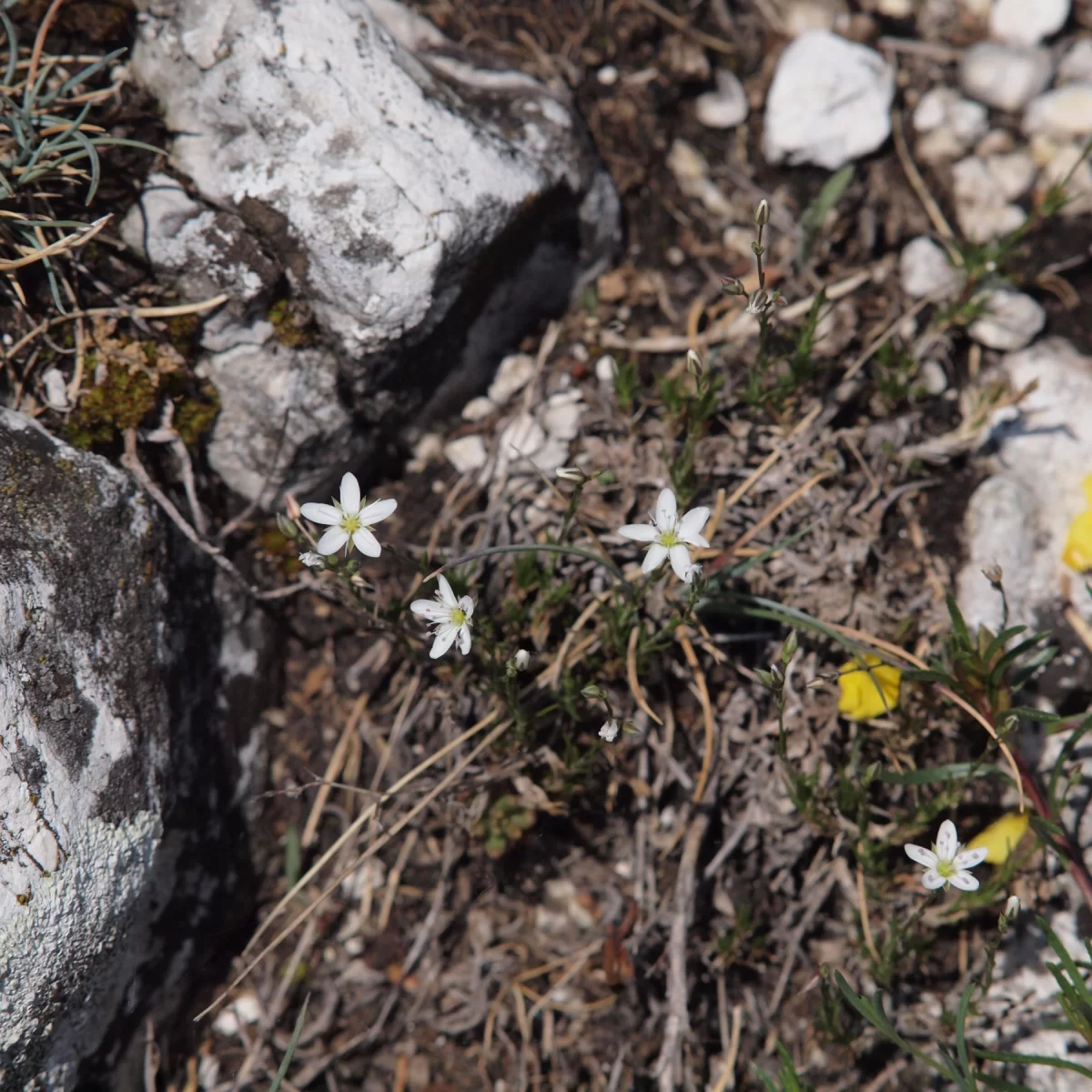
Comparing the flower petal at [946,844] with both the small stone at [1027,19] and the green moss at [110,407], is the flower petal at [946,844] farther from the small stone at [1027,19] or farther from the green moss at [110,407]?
the small stone at [1027,19]

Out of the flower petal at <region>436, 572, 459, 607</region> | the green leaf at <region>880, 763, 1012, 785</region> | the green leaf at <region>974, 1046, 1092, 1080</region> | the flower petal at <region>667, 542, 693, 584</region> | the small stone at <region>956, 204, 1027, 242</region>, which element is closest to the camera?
the green leaf at <region>974, 1046, 1092, 1080</region>

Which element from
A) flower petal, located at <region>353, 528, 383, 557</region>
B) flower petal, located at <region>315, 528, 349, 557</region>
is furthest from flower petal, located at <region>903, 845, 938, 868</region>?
flower petal, located at <region>315, 528, 349, 557</region>

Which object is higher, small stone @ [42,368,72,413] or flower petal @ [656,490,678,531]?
small stone @ [42,368,72,413]

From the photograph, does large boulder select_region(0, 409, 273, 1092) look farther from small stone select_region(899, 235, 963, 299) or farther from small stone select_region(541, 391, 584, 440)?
small stone select_region(899, 235, 963, 299)

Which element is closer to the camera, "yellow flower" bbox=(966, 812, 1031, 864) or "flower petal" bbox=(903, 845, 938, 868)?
"flower petal" bbox=(903, 845, 938, 868)

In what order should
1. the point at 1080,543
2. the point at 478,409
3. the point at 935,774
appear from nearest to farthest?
the point at 935,774 < the point at 1080,543 < the point at 478,409

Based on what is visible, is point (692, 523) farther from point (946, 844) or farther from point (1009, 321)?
point (1009, 321)

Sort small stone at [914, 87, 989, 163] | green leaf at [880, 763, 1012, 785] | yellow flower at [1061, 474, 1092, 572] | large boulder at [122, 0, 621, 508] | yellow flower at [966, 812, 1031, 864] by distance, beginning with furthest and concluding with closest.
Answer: small stone at [914, 87, 989, 163] → yellow flower at [1061, 474, 1092, 572] → yellow flower at [966, 812, 1031, 864] → large boulder at [122, 0, 621, 508] → green leaf at [880, 763, 1012, 785]

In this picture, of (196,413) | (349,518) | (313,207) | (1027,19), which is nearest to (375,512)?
(349,518)
